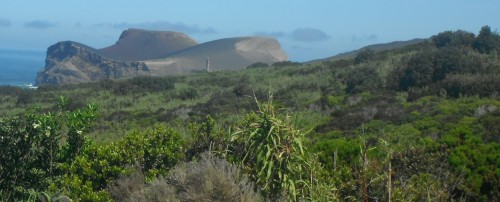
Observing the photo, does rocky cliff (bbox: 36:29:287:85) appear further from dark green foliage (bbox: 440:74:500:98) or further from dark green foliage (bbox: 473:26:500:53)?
dark green foliage (bbox: 440:74:500:98)

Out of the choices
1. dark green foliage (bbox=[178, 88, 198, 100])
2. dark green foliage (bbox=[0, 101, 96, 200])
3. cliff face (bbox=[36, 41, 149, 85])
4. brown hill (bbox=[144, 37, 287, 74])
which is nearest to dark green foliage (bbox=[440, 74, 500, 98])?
dark green foliage (bbox=[178, 88, 198, 100])

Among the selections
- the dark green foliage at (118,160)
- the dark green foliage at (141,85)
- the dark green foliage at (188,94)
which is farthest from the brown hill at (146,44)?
the dark green foliage at (118,160)

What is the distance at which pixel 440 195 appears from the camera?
25.3 ft

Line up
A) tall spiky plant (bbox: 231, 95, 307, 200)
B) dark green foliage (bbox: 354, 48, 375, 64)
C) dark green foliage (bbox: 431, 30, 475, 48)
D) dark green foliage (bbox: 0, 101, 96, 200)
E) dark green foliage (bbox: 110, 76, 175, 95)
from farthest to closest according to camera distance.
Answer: dark green foliage (bbox: 110, 76, 175, 95)
dark green foliage (bbox: 354, 48, 375, 64)
dark green foliage (bbox: 431, 30, 475, 48)
dark green foliage (bbox: 0, 101, 96, 200)
tall spiky plant (bbox: 231, 95, 307, 200)

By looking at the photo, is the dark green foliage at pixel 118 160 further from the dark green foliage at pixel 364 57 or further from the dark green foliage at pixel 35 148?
the dark green foliage at pixel 364 57

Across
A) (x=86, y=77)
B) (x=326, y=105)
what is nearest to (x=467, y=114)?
(x=326, y=105)

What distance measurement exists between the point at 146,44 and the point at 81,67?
A: 18.3 m

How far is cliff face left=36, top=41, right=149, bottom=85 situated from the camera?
79375mm

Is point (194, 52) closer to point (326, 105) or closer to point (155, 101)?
point (155, 101)

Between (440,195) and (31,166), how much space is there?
17.3 feet

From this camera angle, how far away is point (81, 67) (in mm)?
82750

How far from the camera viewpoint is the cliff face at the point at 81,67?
79375 mm

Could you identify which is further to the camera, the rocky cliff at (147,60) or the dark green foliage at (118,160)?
the rocky cliff at (147,60)

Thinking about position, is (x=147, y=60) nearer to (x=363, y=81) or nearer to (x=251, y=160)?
(x=363, y=81)
